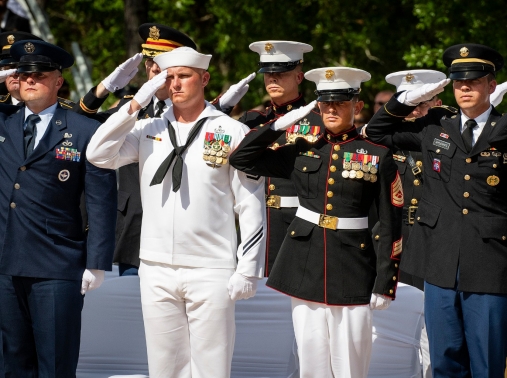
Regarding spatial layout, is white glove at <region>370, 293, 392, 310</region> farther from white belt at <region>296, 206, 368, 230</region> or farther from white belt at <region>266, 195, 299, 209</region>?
white belt at <region>266, 195, 299, 209</region>

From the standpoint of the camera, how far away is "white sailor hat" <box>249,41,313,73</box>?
747 cm

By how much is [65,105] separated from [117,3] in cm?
1111

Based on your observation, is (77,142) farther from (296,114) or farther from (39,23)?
(39,23)

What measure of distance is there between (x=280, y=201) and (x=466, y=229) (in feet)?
5.31

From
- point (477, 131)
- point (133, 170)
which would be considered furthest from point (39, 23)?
point (477, 131)

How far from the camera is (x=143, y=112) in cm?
748

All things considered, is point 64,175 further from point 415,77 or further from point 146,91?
point 415,77

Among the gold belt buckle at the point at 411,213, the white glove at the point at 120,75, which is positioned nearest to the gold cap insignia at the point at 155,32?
the white glove at the point at 120,75

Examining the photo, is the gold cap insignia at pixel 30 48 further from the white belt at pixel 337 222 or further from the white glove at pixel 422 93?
the white glove at pixel 422 93

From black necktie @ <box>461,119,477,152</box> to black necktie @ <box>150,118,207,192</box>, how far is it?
144cm

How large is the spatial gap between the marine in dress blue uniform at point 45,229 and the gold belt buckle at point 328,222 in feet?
3.82

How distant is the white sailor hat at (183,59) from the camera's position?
5.92 metres

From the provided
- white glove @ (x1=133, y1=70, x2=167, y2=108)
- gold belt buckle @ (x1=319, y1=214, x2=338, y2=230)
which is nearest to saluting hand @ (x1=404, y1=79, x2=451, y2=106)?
gold belt buckle @ (x1=319, y1=214, x2=338, y2=230)

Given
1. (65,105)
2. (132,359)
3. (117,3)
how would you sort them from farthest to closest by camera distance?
(117,3) → (132,359) → (65,105)
